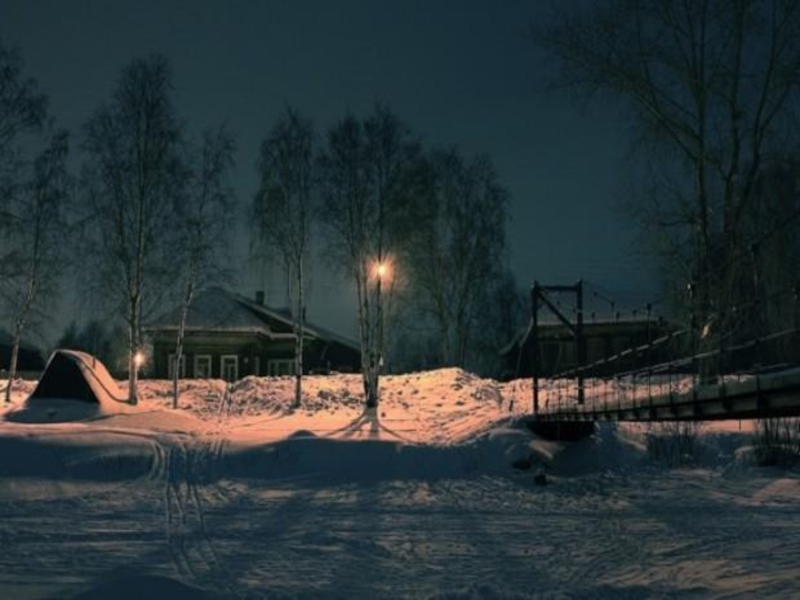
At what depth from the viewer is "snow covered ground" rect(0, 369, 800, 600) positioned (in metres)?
7.61

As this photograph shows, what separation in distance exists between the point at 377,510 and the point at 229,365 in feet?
74.7

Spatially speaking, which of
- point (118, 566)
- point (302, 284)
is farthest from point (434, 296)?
point (118, 566)

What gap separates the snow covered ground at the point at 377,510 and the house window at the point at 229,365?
35.9 feet

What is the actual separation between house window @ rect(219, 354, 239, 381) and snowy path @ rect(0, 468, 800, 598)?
19.6m

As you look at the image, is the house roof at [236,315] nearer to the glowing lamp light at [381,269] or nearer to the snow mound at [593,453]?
the glowing lamp light at [381,269]

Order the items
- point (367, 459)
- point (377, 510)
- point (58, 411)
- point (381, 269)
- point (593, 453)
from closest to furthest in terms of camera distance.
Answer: point (377, 510)
point (367, 459)
point (593, 453)
point (58, 411)
point (381, 269)

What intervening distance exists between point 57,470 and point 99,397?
572cm

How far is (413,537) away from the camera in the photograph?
32.4ft

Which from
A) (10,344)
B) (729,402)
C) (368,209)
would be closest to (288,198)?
(368,209)

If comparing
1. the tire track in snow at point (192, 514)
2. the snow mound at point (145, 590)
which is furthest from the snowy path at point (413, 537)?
the snow mound at point (145, 590)

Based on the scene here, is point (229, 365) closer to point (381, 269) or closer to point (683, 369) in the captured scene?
point (381, 269)

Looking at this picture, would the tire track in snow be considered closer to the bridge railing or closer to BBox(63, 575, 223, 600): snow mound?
BBox(63, 575, 223, 600): snow mound

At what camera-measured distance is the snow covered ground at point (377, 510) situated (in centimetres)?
761

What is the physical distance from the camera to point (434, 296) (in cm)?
3014
